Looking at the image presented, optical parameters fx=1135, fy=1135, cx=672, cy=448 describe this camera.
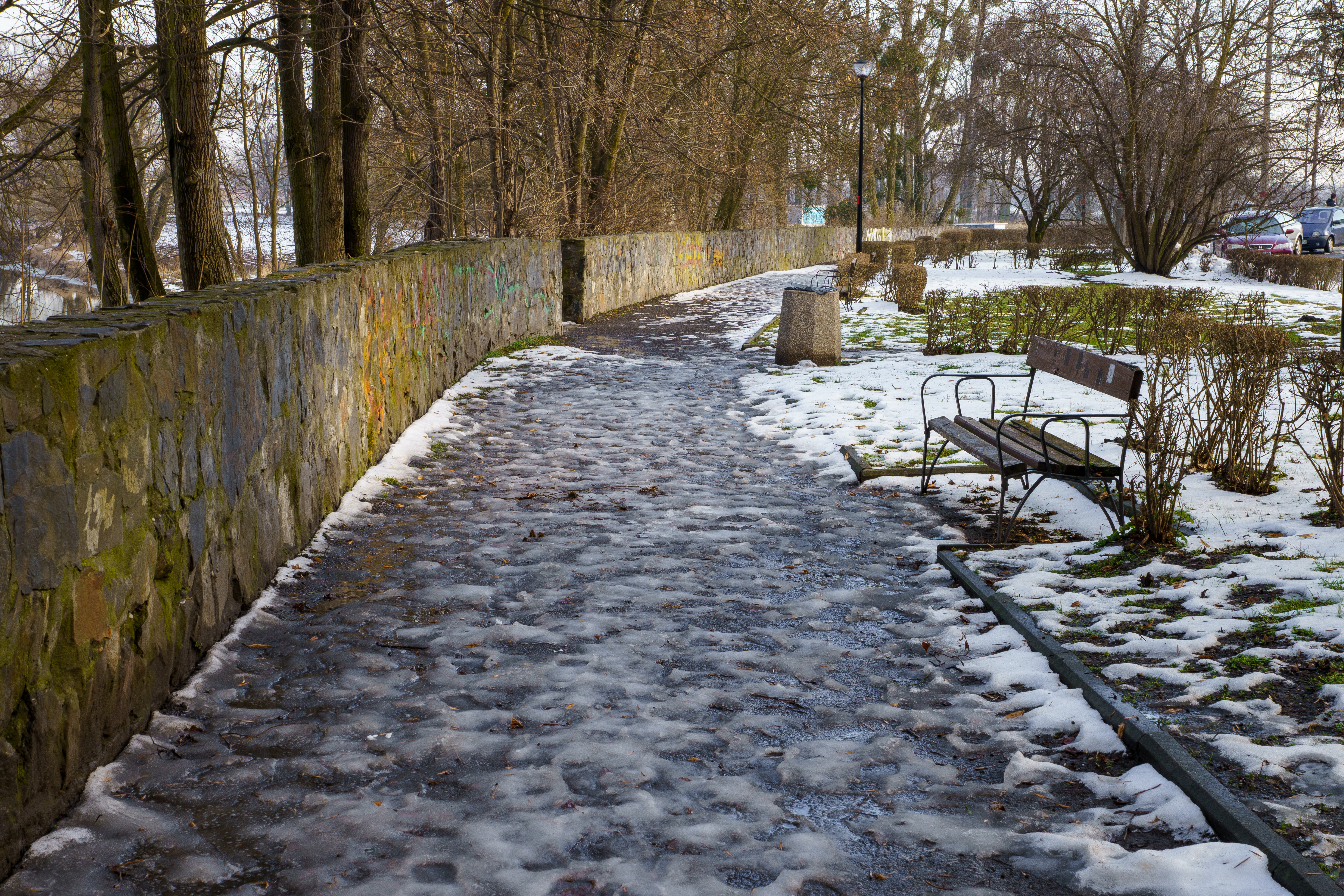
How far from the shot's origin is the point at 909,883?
9.88ft

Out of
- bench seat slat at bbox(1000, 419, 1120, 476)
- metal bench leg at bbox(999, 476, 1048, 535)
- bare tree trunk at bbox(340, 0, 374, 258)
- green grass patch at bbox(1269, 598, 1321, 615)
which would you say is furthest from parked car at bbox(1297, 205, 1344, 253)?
green grass patch at bbox(1269, 598, 1321, 615)

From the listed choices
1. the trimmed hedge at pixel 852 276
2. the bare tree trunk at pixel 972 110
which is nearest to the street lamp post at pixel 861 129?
the trimmed hedge at pixel 852 276

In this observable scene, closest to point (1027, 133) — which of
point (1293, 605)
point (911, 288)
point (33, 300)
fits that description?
point (911, 288)

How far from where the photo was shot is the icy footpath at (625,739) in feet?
10.0

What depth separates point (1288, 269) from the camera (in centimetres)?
2470

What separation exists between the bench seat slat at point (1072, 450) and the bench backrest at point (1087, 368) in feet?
1.15

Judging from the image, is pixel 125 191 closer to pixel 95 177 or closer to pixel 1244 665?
pixel 95 177

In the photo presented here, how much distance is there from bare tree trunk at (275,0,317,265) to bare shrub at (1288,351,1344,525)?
9.54 m

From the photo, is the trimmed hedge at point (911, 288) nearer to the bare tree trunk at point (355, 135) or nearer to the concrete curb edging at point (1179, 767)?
the bare tree trunk at point (355, 135)

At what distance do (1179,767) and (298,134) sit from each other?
1131 centimetres

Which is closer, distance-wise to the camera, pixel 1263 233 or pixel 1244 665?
pixel 1244 665

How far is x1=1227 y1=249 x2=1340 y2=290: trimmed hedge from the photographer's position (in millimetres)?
23125

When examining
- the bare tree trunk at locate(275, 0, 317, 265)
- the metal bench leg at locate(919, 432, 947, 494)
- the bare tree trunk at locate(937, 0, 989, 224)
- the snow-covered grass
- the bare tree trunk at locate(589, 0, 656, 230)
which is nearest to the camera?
the snow-covered grass

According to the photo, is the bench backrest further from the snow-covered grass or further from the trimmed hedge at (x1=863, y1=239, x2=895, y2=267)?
the trimmed hedge at (x1=863, y1=239, x2=895, y2=267)
